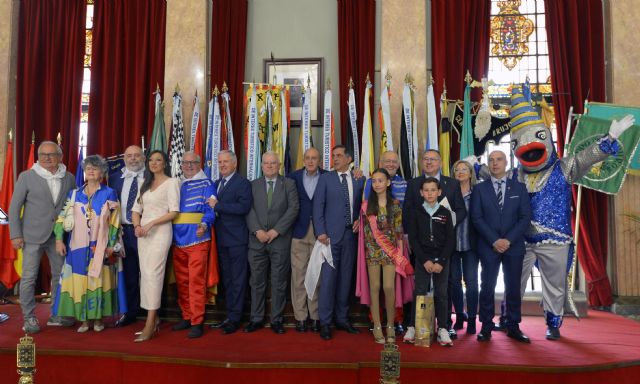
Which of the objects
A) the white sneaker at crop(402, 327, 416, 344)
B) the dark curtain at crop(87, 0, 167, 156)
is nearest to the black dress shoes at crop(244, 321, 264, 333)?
the white sneaker at crop(402, 327, 416, 344)

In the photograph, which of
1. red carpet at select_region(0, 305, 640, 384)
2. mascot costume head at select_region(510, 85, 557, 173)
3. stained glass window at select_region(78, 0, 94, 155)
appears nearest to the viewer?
red carpet at select_region(0, 305, 640, 384)

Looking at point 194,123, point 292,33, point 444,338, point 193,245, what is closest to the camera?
point 444,338

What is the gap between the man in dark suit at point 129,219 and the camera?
4145 mm

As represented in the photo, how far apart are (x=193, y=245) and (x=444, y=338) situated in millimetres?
1905

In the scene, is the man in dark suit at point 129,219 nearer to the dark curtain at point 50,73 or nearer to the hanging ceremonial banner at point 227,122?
the hanging ceremonial banner at point 227,122

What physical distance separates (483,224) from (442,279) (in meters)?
0.53

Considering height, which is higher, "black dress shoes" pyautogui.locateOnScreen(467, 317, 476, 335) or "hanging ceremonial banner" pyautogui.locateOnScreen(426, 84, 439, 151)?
"hanging ceremonial banner" pyautogui.locateOnScreen(426, 84, 439, 151)

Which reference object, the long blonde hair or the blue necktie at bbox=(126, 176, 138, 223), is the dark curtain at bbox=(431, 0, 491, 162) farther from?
the blue necktie at bbox=(126, 176, 138, 223)

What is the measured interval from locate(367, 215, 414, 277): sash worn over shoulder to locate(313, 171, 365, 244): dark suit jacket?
0.92 feet

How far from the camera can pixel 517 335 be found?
148 inches

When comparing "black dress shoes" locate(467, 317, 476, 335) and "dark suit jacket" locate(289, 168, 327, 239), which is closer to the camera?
"black dress shoes" locate(467, 317, 476, 335)

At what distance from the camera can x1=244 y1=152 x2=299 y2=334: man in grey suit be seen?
13.1ft

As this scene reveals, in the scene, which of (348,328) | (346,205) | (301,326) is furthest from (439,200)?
(301,326)

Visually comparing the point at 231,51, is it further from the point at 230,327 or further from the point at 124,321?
the point at 230,327
